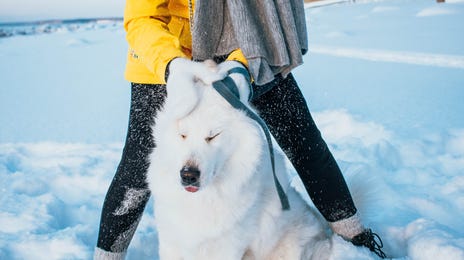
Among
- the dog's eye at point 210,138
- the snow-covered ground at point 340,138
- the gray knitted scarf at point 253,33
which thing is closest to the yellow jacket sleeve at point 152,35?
the gray knitted scarf at point 253,33

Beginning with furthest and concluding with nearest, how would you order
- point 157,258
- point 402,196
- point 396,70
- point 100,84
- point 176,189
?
point 100,84 → point 396,70 → point 402,196 → point 157,258 → point 176,189

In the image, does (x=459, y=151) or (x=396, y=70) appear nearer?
(x=459, y=151)

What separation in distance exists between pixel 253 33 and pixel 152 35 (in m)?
0.36

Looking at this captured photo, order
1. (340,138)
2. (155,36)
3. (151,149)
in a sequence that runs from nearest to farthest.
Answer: (155,36)
(151,149)
(340,138)

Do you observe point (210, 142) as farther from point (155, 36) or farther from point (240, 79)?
point (155, 36)

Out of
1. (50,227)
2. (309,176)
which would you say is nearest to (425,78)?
(309,176)

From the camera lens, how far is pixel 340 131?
Result: 3.33m

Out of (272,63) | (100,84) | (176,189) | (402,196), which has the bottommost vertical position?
(100,84)

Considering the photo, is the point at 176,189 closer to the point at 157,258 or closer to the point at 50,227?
the point at 157,258

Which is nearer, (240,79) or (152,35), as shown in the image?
(240,79)

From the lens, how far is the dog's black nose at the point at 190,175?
50.4 inches

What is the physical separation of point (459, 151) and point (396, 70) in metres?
2.43

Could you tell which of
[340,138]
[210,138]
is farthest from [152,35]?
[340,138]

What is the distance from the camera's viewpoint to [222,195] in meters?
1.49
